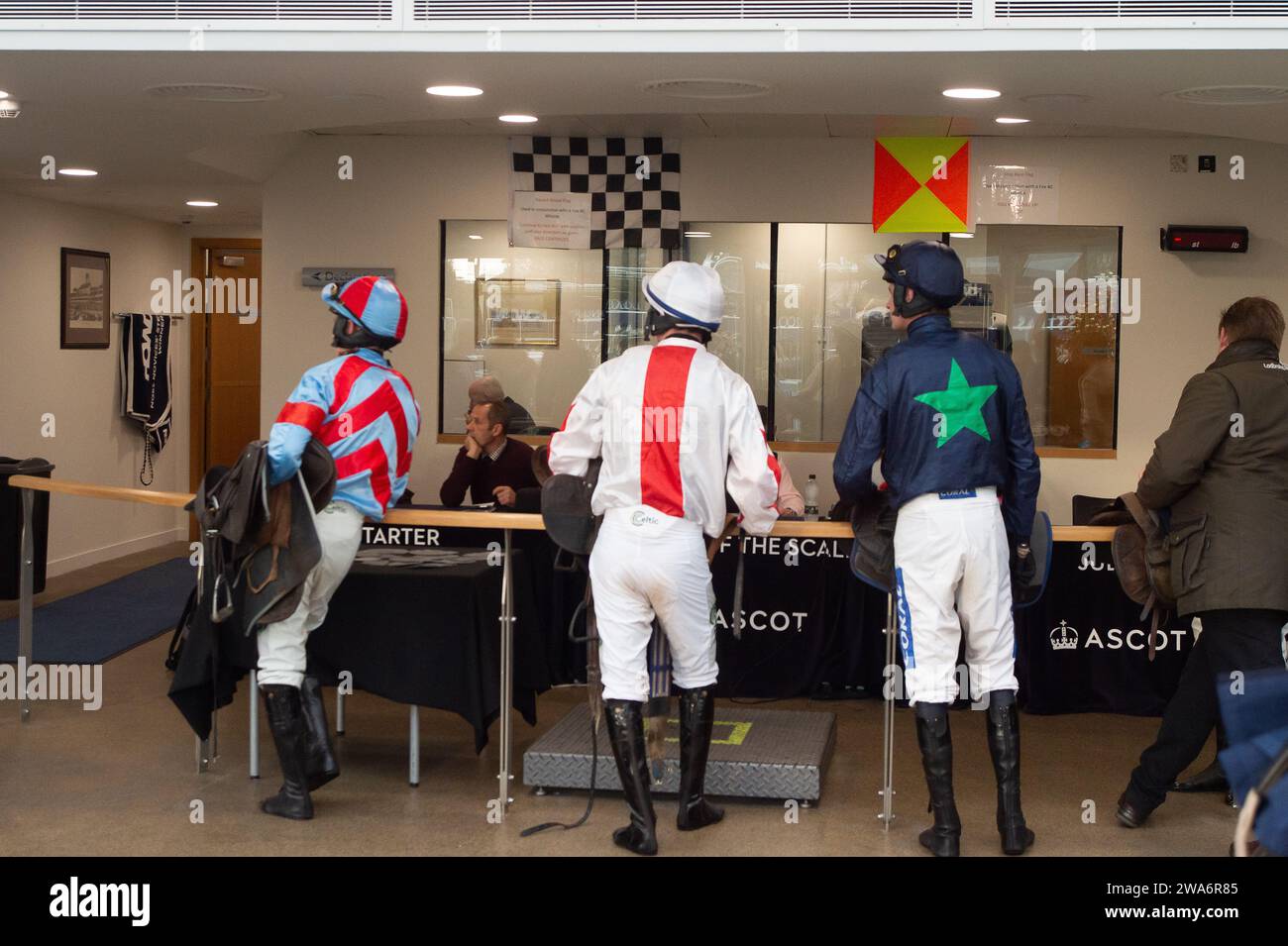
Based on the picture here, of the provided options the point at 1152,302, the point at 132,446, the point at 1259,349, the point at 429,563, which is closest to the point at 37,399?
the point at 132,446

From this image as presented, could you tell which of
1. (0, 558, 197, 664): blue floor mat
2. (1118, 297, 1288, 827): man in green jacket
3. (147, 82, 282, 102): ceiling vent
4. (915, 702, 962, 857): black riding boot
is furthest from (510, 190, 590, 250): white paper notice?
(915, 702, 962, 857): black riding boot

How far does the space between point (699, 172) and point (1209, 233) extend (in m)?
2.68

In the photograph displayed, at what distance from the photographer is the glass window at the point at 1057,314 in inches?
310

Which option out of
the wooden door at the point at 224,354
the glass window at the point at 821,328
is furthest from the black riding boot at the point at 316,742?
the wooden door at the point at 224,354

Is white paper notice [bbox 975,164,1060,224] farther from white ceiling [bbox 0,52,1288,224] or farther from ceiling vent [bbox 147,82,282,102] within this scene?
ceiling vent [bbox 147,82,282,102]

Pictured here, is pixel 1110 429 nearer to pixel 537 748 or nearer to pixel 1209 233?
pixel 1209 233

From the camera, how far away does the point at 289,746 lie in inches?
175

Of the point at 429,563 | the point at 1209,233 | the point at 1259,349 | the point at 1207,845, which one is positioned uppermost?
the point at 1209,233

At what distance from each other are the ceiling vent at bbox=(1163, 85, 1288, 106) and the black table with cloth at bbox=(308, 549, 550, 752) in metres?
2.95

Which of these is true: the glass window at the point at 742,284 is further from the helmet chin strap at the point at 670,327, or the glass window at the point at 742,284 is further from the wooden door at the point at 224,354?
the wooden door at the point at 224,354

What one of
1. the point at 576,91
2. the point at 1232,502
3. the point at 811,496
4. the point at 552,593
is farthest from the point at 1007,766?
the point at 811,496

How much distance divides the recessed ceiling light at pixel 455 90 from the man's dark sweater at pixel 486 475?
74.4 inches

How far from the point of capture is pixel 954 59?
15.1ft

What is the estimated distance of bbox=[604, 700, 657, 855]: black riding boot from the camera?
412 centimetres
